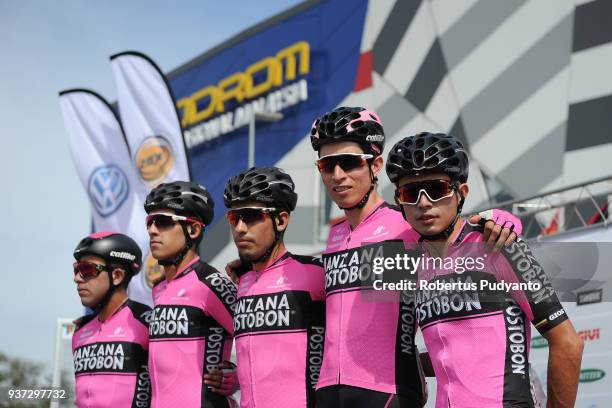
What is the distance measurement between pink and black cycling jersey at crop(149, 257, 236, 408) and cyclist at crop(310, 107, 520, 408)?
4.04ft

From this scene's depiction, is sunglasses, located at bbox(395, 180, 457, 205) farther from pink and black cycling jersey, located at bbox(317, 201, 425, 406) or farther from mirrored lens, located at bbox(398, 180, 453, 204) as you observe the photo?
pink and black cycling jersey, located at bbox(317, 201, 425, 406)

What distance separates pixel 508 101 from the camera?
16422 millimetres

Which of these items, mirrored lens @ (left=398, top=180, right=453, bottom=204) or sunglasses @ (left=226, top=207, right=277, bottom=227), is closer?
mirrored lens @ (left=398, top=180, right=453, bottom=204)

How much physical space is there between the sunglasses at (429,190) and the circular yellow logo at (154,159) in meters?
12.7

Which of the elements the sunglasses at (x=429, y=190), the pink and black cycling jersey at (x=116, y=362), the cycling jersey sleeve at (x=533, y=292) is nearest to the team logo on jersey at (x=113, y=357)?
the pink and black cycling jersey at (x=116, y=362)

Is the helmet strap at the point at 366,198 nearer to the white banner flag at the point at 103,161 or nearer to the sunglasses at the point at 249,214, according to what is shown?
the sunglasses at the point at 249,214

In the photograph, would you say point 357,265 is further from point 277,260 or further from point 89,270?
point 89,270

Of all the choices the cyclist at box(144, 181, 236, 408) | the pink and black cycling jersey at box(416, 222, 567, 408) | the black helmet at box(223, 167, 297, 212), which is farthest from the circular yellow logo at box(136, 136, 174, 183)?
the pink and black cycling jersey at box(416, 222, 567, 408)

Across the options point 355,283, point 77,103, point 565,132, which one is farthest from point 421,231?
point 77,103

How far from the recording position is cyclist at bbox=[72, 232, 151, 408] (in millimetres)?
7371

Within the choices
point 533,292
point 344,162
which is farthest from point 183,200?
point 533,292

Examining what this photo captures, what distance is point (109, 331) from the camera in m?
7.62

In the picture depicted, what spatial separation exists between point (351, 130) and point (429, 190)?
3.26 feet

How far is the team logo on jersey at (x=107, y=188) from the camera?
1914 centimetres
